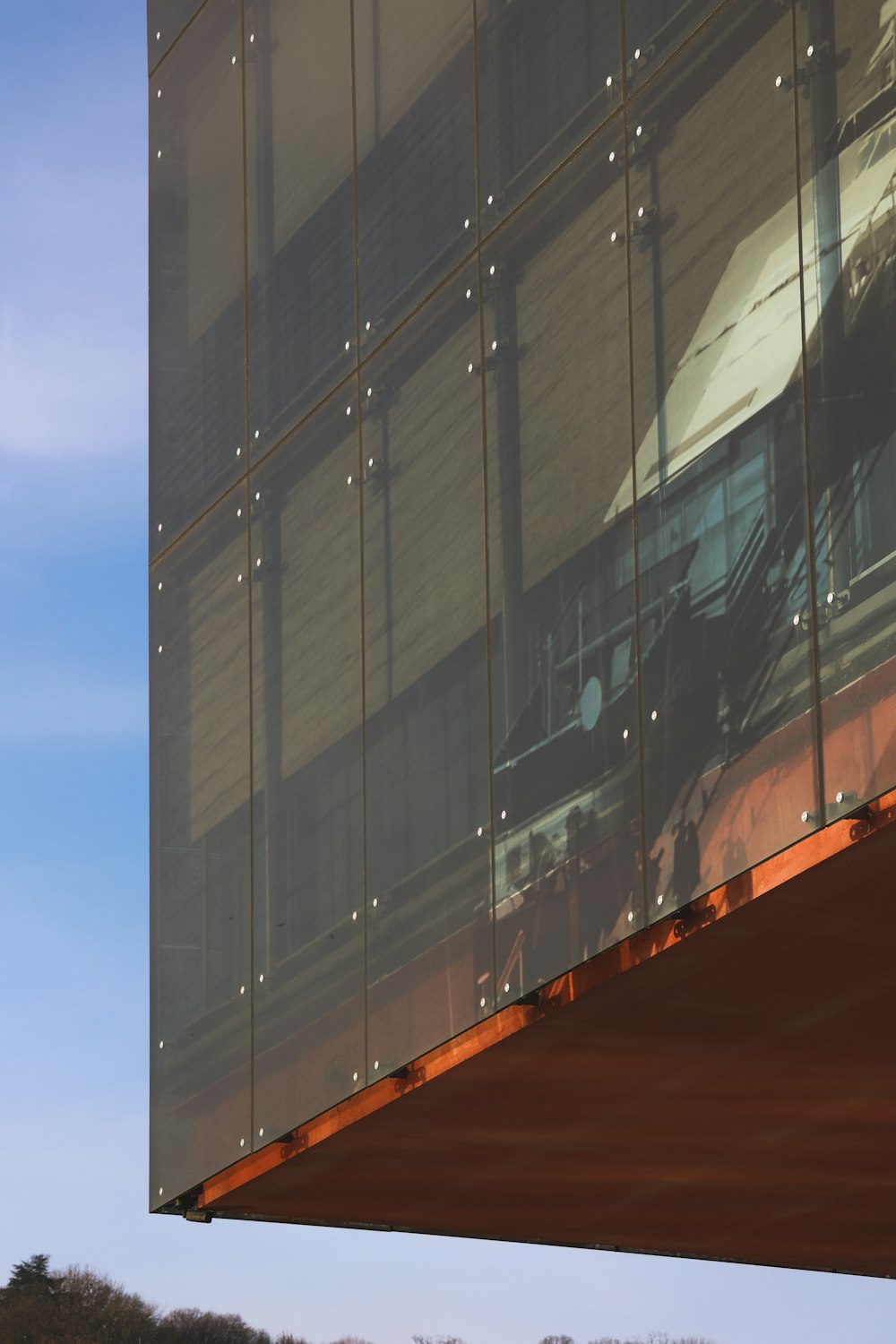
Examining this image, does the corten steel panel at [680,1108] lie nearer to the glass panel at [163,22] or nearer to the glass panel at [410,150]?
the glass panel at [410,150]

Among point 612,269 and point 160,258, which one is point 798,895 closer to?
point 612,269

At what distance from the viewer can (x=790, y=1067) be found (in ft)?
39.7

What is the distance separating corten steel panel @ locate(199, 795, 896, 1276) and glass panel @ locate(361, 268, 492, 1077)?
38cm

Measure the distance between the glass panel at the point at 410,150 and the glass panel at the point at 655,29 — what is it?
1.59 m

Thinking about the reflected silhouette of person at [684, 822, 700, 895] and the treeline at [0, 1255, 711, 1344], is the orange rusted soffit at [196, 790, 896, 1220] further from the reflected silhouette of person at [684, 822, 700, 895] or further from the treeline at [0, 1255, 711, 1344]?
the treeline at [0, 1255, 711, 1344]

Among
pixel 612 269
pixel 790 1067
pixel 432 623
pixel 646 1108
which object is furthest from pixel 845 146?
pixel 646 1108

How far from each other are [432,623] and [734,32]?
11.6ft

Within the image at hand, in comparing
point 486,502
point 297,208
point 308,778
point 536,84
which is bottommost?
point 308,778

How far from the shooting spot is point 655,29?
1109 cm

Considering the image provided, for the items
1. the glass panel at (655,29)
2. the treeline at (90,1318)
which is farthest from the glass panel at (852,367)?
the treeline at (90,1318)

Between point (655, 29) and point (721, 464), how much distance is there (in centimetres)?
225

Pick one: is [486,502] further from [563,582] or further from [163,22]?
[163,22]

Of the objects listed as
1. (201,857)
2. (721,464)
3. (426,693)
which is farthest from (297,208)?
(721,464)

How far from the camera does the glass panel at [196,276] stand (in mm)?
15375
